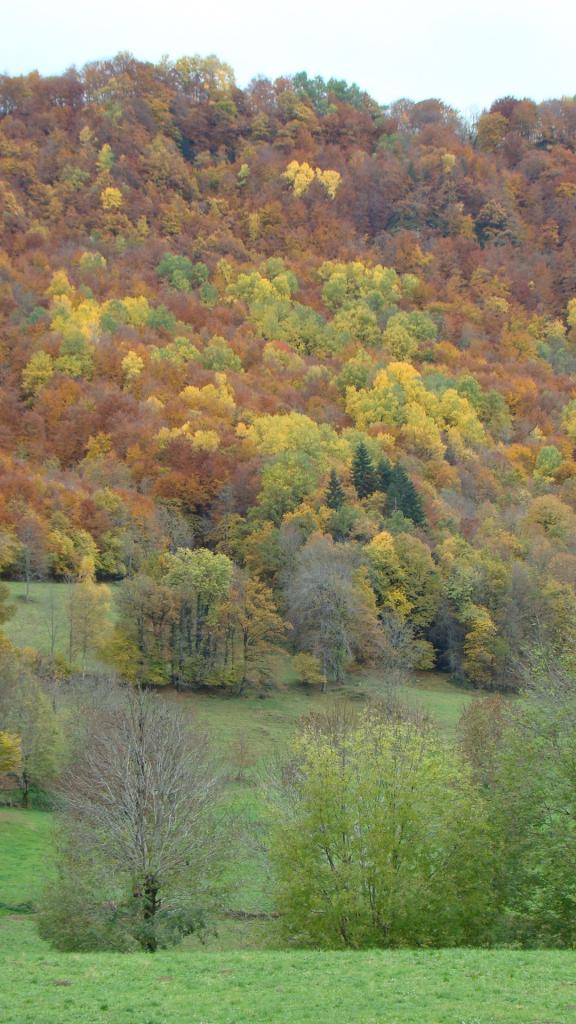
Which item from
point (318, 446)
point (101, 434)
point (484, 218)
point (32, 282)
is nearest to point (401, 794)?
point (318, 446)

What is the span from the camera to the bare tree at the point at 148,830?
2536 centimetres

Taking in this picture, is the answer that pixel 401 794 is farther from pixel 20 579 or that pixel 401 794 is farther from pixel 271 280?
pixel 271 280

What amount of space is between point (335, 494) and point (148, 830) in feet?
202

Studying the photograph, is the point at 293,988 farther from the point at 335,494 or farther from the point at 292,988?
the point at 335,494

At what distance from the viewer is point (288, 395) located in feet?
431

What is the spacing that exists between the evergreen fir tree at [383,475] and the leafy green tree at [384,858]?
6572 centimetres

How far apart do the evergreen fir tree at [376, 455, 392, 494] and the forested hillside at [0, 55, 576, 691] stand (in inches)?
10.8

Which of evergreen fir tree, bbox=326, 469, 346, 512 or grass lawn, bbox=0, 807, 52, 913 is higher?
evergreen fir tree, bbox=326, 469, 346, 512

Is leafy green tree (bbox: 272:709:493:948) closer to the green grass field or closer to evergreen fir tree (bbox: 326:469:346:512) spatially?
the green grass field

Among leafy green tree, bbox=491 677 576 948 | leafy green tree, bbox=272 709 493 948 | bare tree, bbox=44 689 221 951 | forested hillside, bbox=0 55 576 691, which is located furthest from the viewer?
forested hillside, bbox=0 55 576 691

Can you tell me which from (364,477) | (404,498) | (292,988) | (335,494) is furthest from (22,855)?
(364,477)

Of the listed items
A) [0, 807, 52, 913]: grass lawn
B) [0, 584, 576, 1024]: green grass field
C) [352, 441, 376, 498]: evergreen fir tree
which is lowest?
[0, 807, 52, 913]: grass lawn

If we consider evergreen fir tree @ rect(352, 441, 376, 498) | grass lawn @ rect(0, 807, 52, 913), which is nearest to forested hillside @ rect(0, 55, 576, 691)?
evergreen fir tree @ rect(352, 441, 376, 498)

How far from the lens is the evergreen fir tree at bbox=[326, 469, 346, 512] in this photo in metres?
86.4
